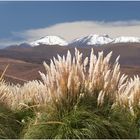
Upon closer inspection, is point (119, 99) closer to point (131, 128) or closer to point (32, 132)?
point (131, 128)

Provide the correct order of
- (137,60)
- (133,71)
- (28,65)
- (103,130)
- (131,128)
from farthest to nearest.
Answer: (137,60), (28,65), (133,71), (131,128), (103,130)

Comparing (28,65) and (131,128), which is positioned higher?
(131,128)

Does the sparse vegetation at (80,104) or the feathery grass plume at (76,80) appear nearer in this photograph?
the sparse vegetation at (80,104)

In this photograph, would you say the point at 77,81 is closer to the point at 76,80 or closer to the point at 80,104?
the point at 76,80

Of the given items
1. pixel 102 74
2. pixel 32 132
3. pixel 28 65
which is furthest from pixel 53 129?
pixel 28 65

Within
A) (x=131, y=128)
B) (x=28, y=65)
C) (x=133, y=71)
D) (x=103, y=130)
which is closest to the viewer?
(x=103, y=130)

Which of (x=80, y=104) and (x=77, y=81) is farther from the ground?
(x=77, y=81)

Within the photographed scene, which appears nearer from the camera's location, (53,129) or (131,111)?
(53,129)

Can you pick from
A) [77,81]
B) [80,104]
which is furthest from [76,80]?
[80,104]

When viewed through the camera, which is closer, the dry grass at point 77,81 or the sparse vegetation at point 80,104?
the sparse vegetation at point 80,104

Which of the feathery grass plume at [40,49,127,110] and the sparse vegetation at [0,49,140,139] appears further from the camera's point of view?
the feathery grass plume at [40,49,127,110]

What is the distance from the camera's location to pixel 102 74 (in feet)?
22.9

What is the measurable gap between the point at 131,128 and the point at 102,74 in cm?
73

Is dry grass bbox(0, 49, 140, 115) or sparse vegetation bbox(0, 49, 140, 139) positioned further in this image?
dry grass bbox(0, 49, 140, 115)
